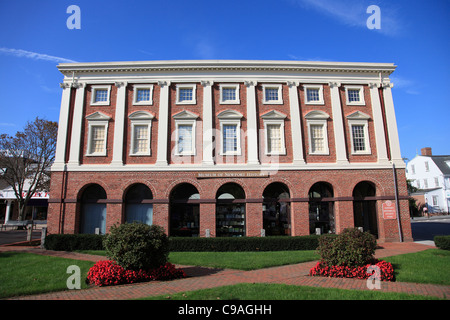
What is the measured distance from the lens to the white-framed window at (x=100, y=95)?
21.6 m

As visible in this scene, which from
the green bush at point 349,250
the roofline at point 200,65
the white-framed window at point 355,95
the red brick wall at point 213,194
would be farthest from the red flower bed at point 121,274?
the white-framed window at point 355,95

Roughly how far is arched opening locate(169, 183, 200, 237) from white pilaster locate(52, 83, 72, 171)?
8.31 metres

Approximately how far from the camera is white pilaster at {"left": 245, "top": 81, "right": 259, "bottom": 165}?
67.7 feet

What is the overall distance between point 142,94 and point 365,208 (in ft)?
62.3

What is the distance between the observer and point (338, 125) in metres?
21.6

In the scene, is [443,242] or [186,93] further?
[186,93]

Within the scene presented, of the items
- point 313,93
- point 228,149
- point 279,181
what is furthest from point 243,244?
point 313,93

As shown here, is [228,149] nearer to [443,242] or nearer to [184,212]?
[184,212]

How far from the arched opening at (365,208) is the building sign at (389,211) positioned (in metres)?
1.02

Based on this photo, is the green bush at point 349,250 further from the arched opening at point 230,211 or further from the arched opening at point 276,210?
the arched opening at point 230,211

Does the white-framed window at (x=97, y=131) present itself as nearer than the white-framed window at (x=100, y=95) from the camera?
Yes
